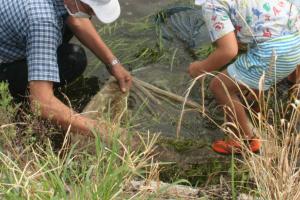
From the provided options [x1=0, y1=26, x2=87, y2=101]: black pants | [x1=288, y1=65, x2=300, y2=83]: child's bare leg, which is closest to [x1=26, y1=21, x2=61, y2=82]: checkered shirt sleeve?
[x1=0, y1=26, x2=87, y2=101]: black pants

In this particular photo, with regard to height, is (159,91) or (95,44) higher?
(95,44)

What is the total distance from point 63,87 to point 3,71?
0.52 m

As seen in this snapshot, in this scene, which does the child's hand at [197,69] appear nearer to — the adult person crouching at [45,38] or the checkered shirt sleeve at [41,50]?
the adult person crouching at [45,38]

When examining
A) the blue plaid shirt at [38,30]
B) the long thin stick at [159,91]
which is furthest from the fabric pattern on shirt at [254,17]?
the blue plaid shirt at [38,30]

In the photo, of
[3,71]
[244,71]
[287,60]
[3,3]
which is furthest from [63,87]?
[287,60]

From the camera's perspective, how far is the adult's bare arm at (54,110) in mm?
2898

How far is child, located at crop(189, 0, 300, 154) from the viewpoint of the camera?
3.22 meters

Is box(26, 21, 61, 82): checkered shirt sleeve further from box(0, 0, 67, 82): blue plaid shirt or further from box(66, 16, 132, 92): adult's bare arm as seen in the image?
box(66, 16, 132, 92): adult's bare arm

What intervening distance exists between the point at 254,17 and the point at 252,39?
0.14 m

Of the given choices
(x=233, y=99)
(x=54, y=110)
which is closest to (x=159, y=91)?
(x=233, y=99)

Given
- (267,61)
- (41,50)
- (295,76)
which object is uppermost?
(41,50)

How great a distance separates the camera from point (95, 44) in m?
3.74

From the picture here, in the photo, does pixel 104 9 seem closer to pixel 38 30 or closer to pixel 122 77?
pixel 38 30

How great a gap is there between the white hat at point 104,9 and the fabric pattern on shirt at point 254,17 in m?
0.53
